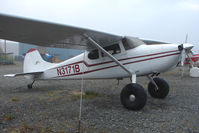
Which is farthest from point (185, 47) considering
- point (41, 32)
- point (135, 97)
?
point (41, 32)

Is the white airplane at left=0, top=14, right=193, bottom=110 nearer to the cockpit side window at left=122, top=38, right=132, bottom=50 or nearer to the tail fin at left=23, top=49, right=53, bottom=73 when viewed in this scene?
the cockpit side window at left=122, top=38, right=132, bottom=50

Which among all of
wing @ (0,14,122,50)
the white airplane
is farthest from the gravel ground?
wing @ (0,14,122,50)

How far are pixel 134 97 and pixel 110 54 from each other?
1430 millimetres

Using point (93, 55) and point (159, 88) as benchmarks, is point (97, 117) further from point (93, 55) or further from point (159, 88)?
point (159, 88)

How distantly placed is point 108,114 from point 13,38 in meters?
3.19

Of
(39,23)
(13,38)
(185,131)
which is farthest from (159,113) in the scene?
(13,38)

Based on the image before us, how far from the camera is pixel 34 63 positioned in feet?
26.2

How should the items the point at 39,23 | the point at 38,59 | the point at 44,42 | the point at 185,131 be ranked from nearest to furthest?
the point at 185,131 < the point at 39,23 < the point at 44,42 < the point at 38,59

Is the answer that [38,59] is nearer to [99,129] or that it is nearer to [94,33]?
[94,33]

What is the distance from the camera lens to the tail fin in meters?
7.70

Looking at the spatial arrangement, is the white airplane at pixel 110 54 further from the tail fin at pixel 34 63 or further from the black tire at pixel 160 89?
the tail fin at pixel 34 63

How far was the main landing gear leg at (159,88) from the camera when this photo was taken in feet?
18.7

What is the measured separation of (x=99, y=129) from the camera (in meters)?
3.16

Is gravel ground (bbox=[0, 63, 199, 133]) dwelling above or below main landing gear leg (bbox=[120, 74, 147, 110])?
below
